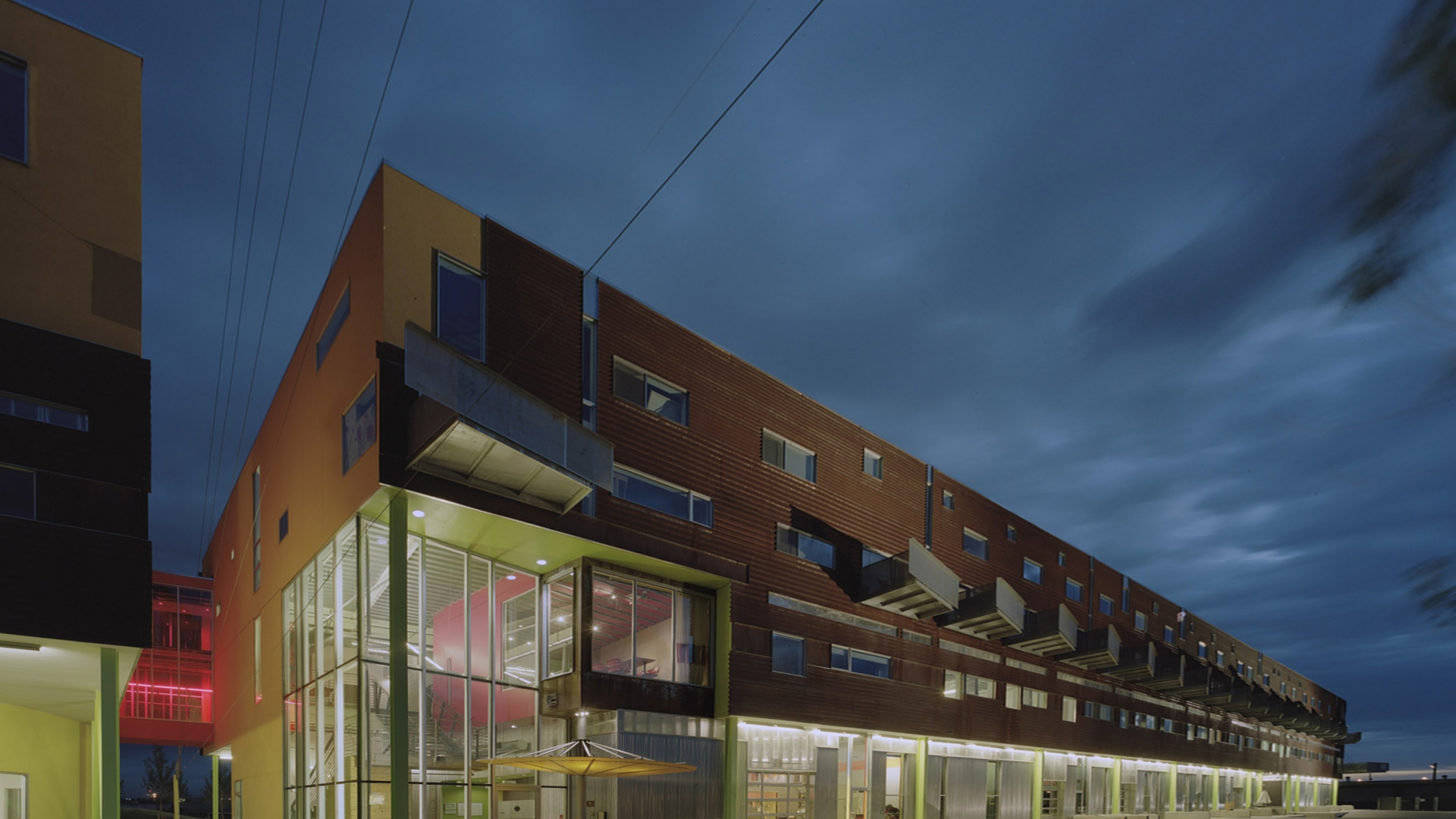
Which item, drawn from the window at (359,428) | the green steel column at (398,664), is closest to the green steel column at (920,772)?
the green steel column at (398,664)

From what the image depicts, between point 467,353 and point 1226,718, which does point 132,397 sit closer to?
point 467,353

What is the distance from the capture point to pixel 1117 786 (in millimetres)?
40531

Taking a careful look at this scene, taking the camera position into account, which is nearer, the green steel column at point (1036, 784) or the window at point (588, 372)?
the window at point (588, 372)

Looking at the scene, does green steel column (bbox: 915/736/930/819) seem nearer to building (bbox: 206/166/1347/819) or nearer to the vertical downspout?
building (bbox: 206/166/1347/819)

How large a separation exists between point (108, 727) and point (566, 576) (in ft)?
27.4

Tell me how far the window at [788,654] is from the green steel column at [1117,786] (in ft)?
82.7

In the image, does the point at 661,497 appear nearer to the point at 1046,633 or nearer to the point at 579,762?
the point at 579,762

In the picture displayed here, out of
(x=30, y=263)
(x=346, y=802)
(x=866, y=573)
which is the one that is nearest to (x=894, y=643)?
(x=866, y=573)

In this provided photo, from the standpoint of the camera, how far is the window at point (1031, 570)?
118 feet

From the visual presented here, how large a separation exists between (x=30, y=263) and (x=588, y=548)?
10.5 m

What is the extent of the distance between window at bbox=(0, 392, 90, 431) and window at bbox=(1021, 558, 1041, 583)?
31.6 metres

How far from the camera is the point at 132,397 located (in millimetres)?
14086

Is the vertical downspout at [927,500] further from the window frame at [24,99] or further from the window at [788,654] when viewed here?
the window frame at [24,99]

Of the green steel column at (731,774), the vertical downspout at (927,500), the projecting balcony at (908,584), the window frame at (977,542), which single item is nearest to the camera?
the green steel column at (731,774)
